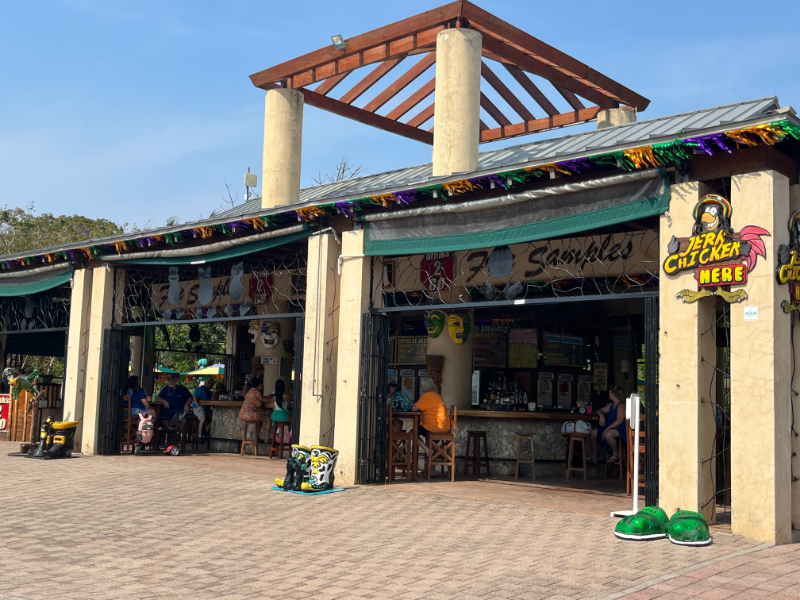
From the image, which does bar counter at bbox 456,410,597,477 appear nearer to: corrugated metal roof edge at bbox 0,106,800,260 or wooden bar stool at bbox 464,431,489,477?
wooden bar stool at bbox 464,431,489,477

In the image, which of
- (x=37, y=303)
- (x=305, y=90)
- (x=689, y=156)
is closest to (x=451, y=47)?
(x=305, y=90)

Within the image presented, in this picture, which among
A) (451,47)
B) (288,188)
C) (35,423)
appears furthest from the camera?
(35,423)

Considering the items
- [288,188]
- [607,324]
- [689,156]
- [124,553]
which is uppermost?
[288,188]

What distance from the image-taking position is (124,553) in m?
6.73

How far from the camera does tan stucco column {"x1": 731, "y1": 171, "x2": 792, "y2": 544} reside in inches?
290

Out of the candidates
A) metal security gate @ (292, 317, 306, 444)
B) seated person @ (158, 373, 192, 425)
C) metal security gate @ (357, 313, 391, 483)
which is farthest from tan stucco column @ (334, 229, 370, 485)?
seated person @ (158, 373, 192, 425)

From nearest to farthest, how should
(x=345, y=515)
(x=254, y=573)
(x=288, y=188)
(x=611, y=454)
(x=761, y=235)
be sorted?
(x=254, y=573) → (x=761, y=235) → (x=345, y=515) → (x=611, y=454) → (x=288, y=188)

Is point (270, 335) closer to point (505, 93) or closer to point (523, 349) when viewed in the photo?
point (523, 349)

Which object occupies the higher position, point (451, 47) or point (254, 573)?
point (451, 47)

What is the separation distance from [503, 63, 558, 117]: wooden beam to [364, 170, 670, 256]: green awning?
448cm

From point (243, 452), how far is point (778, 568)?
10240mm

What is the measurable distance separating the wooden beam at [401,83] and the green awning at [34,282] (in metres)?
6.16

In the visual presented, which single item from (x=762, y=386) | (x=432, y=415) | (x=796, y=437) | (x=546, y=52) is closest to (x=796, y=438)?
(x=796, y=437)

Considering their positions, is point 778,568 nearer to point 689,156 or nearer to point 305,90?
point 689,156
